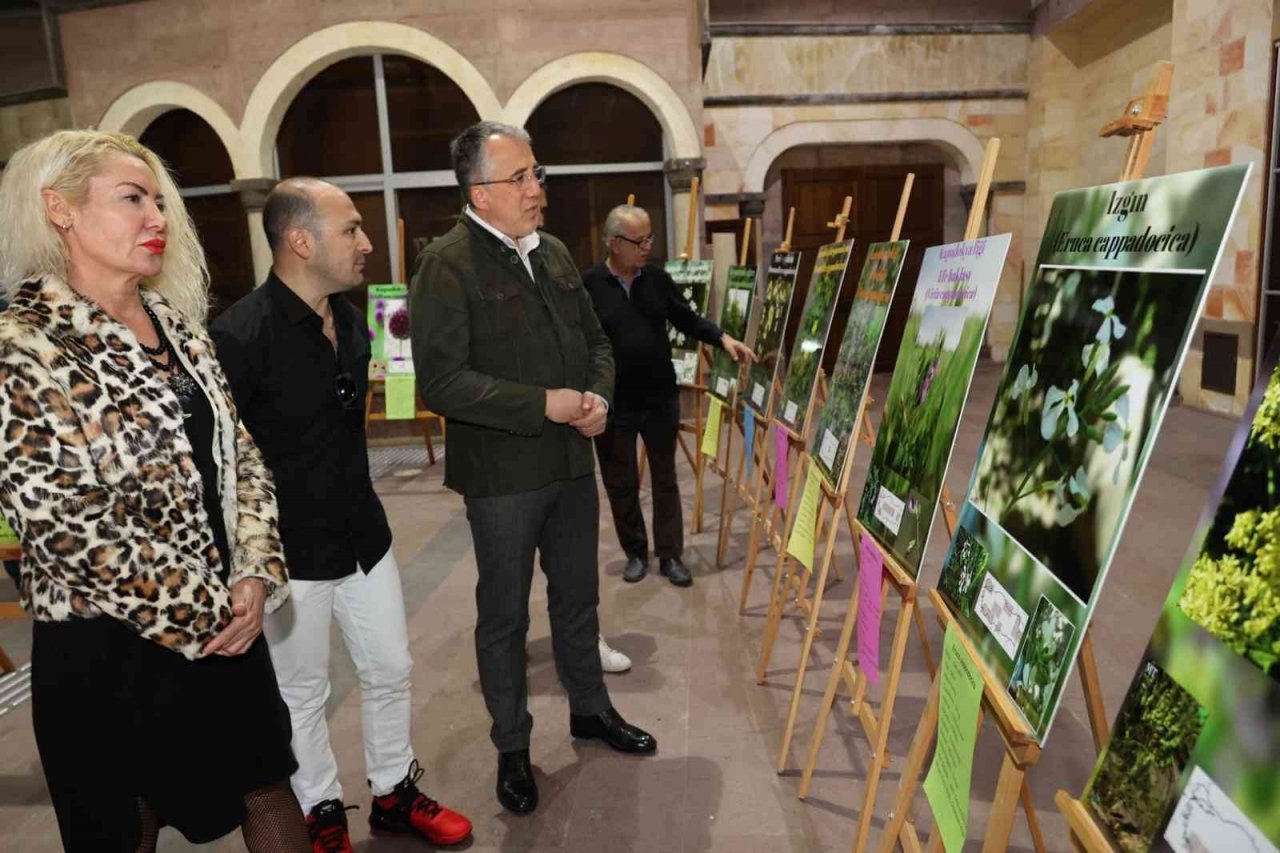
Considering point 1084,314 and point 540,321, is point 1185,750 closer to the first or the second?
point 1084,314

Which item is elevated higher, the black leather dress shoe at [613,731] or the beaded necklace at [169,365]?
the beaded necklace at [169,365]

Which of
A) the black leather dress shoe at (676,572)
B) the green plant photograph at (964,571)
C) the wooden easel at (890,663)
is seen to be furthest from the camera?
the black leather dress shoe at (676,572)

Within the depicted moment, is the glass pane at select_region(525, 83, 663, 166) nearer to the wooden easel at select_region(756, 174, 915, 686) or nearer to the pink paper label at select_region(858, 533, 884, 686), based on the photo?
the wooden easel at select_region(756, 174, 915, 686)

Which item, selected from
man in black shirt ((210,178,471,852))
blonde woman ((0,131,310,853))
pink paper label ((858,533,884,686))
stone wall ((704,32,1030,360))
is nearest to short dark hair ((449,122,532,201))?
man in black shirt ((210,178,471,852))

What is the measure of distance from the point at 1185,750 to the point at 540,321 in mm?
1532

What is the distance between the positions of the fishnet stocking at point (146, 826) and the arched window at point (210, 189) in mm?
6273

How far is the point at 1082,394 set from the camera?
1.05 metres

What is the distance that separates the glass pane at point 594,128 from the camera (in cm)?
664

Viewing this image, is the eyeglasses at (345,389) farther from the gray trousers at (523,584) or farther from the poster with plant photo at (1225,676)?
the poster with plant photo at (1225,676)

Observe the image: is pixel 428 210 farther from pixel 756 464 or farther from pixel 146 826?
pixel 146 826

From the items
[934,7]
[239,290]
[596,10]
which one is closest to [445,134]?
[596,10]

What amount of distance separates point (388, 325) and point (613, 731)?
4108mm

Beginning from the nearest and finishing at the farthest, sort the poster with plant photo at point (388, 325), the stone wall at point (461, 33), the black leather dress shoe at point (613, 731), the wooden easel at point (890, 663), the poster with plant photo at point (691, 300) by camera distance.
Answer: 1. the wooden easel at point (890, 663)
2. the black leather dress shoe at point (613, 731)
3. the poster with plant photo at point (691, 300)
4. the poster with plant photo at point (388, 325)
5. the stone wall at point (461, 33)

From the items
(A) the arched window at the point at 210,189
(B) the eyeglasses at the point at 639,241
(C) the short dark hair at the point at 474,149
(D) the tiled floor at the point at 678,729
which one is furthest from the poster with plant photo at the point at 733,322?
(A) the arched window at the point at 210,189
